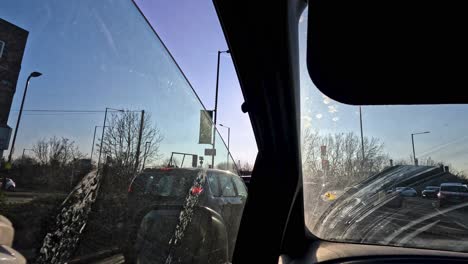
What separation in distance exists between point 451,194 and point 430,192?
0.45 feet

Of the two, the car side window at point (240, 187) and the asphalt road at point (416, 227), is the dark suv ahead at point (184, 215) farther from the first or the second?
the asphalt road at point (416, 227)

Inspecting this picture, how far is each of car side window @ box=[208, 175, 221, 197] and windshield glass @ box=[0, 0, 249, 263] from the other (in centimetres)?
55

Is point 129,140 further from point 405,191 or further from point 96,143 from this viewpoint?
point 405,191

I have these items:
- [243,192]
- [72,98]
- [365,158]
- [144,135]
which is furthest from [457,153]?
[72,98]

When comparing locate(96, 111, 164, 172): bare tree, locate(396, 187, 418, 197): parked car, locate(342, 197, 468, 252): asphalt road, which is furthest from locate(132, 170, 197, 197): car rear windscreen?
locate(396, 187, 418, 197): parked car

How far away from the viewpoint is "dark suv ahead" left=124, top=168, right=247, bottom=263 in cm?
165

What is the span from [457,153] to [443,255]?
772 millimetres

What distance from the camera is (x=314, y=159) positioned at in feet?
9.34

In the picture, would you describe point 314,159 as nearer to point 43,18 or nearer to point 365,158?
point 365,158

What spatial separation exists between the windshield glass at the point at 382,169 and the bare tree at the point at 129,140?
3.96 feet

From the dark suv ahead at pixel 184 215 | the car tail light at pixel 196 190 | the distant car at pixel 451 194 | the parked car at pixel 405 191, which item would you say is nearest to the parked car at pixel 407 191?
→ the parked car at pixel 405 191

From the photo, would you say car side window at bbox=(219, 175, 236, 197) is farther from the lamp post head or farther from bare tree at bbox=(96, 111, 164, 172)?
the lamp post head

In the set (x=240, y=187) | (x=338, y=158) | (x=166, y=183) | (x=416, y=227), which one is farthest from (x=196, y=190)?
(x=416, y=227)

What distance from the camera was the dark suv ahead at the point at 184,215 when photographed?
1654 mm
